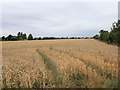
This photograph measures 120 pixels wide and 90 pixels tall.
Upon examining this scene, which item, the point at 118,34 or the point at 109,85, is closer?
the point at 109,85

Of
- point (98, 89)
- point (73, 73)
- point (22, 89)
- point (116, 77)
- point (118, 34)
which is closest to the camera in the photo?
point (98, 89)

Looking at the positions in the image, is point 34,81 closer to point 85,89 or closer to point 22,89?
point 22,89

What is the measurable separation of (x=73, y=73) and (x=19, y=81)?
2.29 meters

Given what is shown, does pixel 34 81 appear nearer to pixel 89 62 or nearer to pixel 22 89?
pixel 22 89

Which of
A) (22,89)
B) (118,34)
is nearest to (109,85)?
(22,89)

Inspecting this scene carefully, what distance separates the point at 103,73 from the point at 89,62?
A: 3.55 meters

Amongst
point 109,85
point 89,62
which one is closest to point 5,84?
point 109,85

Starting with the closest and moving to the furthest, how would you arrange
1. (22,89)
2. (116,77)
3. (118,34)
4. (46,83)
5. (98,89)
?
1. (98,89)
2. (22,89)
3. (46,83)
4. (116,77)
5. (118,34)

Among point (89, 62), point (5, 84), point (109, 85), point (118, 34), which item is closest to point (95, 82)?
point (109, 85)

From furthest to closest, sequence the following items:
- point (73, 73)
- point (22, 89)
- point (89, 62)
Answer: point (89, 62) < point (73, 73) < point (22, 89)

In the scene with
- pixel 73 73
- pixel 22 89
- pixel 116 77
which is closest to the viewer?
pixel 22 89

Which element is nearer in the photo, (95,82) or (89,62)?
(95,82)

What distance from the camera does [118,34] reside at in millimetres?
45656

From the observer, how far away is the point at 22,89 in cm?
732
